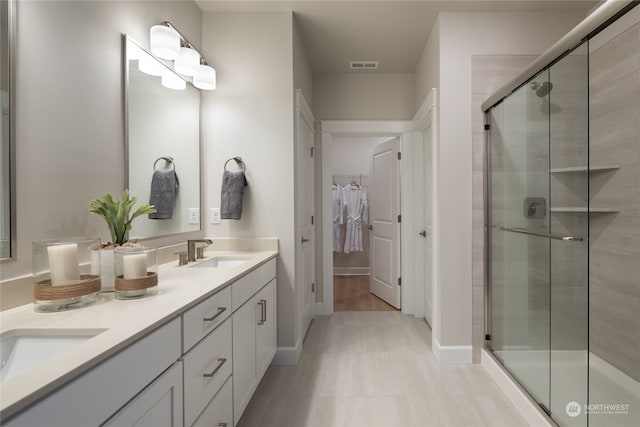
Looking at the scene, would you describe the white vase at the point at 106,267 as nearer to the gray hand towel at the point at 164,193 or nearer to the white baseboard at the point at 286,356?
the gray hand towel at the point at 164,193

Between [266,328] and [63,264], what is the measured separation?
1.28 m

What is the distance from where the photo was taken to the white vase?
1192 millimetres

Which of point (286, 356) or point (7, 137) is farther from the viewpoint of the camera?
point (286, 356)

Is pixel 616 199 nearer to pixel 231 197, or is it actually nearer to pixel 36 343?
pixel 231 197

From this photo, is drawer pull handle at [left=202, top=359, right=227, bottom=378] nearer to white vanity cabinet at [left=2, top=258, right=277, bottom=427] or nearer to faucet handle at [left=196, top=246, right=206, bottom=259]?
white vanity cabinet at [left=2, top=258, right=277, bottom=427]

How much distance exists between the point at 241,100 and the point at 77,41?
116 cm

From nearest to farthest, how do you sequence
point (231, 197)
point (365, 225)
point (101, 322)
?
point (101, 322), point (231, 197), point (365, 225)

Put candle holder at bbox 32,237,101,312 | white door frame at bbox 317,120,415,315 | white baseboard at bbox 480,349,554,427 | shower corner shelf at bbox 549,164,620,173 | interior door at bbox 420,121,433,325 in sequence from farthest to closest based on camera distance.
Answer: white door frame at bbox 317,120,415,315 < interior door at bbox 420,121,433,325 < white baseboard at bbox 480,349,554,427 < shower corner shelf at bbox 549,164,620,173 < candle holder at bbox 32,237,101,312

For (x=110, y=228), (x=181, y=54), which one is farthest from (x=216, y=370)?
(x=181, y=54)

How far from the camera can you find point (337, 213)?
5379 millimetres

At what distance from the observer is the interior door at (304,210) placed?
2.53 meters

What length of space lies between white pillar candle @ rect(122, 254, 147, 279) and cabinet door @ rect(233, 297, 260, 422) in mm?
509

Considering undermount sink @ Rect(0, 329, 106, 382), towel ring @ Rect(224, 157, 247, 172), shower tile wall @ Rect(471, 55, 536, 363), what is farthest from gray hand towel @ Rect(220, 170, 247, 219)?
shower tile wall @ Rect(471, 55, 536, 363)

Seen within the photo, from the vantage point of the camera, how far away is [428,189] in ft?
10.3
